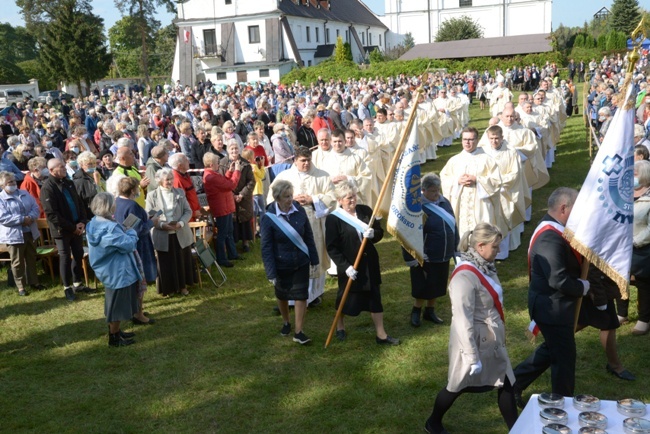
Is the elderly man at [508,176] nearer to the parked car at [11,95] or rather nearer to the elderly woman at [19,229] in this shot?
the elderly woman at [19,229]

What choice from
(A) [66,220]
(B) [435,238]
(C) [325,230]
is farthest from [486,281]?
(A) [66,220]

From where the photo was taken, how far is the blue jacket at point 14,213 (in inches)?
330

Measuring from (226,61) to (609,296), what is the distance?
2070 inches

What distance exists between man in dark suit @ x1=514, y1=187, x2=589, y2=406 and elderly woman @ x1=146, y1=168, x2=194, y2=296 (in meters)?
4.63

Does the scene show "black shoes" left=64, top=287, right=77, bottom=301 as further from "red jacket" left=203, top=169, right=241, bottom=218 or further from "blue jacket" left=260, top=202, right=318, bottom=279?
→ "blue jacket" left=260, top=202, right=318, bottom=279

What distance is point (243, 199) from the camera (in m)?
9.97

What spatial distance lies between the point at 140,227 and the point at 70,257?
5.48 ft

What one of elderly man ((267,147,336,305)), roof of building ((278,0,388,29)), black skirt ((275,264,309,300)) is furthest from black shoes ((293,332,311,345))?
roof of building ((278,0,388,29))

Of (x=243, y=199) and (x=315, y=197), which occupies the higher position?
(x=315, y=197)

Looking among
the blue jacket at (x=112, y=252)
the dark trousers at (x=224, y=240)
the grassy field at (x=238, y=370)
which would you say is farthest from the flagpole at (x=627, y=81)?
the dark trousers at (x=224, y=240)

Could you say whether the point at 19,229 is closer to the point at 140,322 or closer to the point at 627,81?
the point at 140,322

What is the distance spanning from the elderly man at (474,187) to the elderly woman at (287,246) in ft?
9.71

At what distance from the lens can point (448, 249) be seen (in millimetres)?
6762

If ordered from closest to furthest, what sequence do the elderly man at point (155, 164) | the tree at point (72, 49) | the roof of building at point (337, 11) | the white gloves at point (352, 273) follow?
the white gloves at point (352, 273) < the elderly man at point (155, 164) < the tree at point (72, 49) < the roof of building at point (337, 11)
